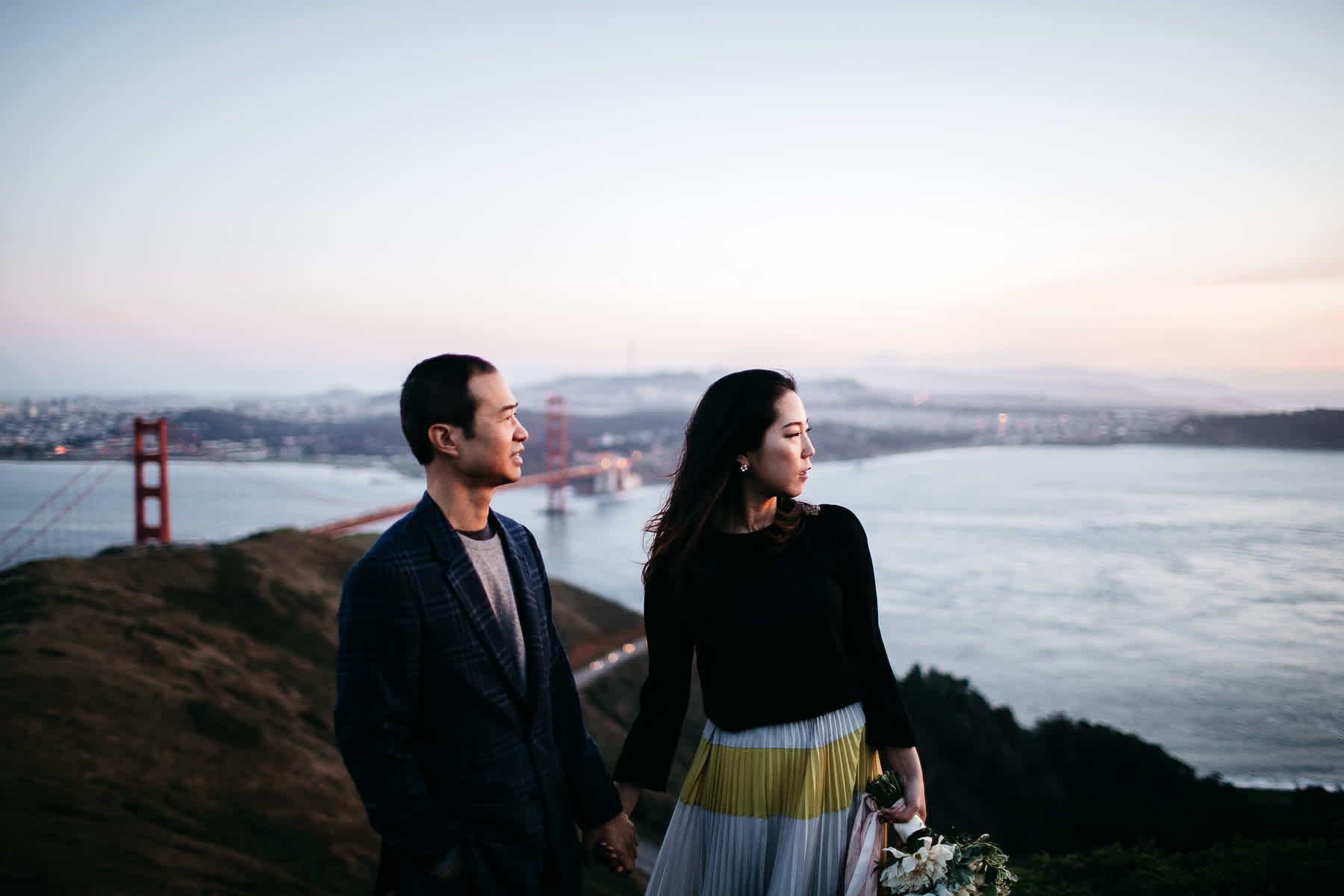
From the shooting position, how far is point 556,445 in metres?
39.2

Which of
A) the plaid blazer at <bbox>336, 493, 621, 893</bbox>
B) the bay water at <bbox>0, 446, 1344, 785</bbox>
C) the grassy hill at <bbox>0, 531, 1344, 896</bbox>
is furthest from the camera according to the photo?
the bay water at <bbox>0, 446, 1344, 785</bbox>

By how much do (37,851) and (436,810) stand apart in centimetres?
453

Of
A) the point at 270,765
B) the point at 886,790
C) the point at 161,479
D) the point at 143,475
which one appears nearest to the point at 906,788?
the point at 886,790

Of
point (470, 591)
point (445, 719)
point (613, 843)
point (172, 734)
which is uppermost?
point (470, 591)

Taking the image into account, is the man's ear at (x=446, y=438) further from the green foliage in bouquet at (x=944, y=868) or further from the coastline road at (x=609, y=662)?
the coastline road at (x=609, y=662)

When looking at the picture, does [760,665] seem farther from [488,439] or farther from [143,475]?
[143,475]

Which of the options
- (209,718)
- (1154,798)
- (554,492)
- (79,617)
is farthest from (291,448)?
(1154,798)

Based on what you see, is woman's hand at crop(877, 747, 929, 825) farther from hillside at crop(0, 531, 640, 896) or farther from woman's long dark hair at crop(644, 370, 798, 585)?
hillside at crop(0, 531, 640, 896)

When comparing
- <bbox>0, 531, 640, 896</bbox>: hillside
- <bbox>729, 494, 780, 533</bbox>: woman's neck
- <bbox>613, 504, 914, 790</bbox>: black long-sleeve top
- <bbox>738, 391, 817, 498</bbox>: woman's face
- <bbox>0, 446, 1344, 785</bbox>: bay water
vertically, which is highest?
<bbox>738, 391, 817, 498</bbox>: woman's face

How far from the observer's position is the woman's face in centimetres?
156

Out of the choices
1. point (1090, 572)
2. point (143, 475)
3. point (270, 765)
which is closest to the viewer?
point (270, 765)

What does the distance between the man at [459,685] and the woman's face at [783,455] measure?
429mm

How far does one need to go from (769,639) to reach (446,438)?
0.66 meters

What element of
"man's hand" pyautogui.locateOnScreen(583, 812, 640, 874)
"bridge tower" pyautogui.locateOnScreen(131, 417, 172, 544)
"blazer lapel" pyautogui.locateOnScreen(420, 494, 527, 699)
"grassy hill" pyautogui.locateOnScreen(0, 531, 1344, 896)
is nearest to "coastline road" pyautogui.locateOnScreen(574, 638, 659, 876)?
"grassy hill" pyautogui.locateOnScreen(0, 531, 1344, 896)
